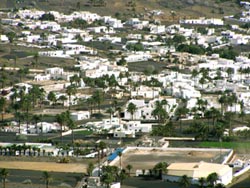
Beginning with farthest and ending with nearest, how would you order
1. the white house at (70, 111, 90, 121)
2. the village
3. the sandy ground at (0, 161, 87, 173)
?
the white house at (70, 111, 90, 121) < the village < the sandy ground at (0, 161, 87, 173)

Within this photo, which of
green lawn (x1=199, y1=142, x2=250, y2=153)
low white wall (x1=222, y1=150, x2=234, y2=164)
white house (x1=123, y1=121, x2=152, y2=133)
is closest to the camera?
low white wall (x1=222, y1=150, x2=234, y2=164)

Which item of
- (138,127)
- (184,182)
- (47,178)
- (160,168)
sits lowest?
(138,127)

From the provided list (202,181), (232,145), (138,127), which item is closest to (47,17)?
(138,127)

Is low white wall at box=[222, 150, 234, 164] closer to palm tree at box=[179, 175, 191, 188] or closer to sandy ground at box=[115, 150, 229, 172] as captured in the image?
sandy ground at box=[115, 150, 229, 172]

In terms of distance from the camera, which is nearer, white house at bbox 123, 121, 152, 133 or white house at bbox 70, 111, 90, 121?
white house at bbox 123, 121, 152, 133

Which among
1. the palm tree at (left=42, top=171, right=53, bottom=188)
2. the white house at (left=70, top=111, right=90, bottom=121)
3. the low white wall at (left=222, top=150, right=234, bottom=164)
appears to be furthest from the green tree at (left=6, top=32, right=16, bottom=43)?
the palm tree at (left=42, top=171, right=53, bottom=188)

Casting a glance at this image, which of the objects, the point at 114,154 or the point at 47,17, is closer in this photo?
the point at 114,154

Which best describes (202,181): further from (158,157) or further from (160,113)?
(160,113)
